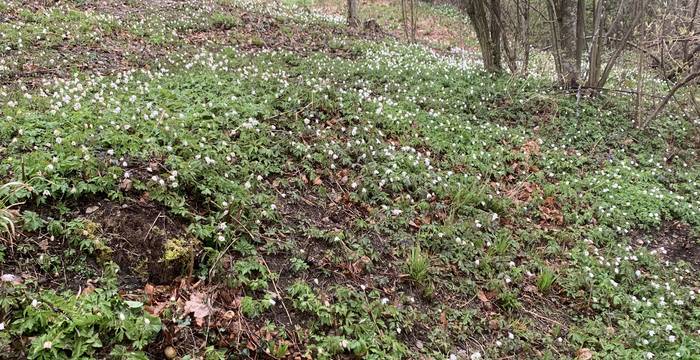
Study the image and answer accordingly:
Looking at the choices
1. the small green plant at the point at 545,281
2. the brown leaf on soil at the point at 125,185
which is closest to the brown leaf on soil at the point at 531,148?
the small green plant at the point at 545,281

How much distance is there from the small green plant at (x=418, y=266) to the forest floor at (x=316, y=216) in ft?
0.07

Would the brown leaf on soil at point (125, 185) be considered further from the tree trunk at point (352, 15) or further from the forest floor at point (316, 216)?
the tree trunk at point (352, 15)

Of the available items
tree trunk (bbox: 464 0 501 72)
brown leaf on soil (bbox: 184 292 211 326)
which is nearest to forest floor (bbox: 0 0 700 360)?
brown leaf on soil (bbox: 184 292 211 326)

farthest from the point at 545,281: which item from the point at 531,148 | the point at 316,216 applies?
the point at 531,148

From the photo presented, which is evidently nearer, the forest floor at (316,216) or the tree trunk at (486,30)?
the forest floor at (316,216)

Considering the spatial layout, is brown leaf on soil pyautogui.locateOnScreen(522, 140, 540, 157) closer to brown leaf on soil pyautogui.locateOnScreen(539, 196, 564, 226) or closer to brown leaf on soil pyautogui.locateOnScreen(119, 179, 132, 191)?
brown leaf on soil pyautogui.locateOnScreen(539, 196, 564, 226)

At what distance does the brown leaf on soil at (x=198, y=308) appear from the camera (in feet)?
12.4

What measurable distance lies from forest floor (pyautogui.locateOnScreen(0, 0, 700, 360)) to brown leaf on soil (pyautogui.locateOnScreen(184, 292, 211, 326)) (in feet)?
0.05

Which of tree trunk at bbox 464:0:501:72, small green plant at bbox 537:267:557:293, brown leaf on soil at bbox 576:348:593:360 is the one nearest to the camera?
brown leaf on soil at bbox 576:348:593:360

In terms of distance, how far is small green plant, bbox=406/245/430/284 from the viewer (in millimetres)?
5043

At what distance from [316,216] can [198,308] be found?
1.98m

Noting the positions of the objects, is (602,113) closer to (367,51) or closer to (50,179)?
(367,51)

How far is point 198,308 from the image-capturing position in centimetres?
388

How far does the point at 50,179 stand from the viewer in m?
4.37
